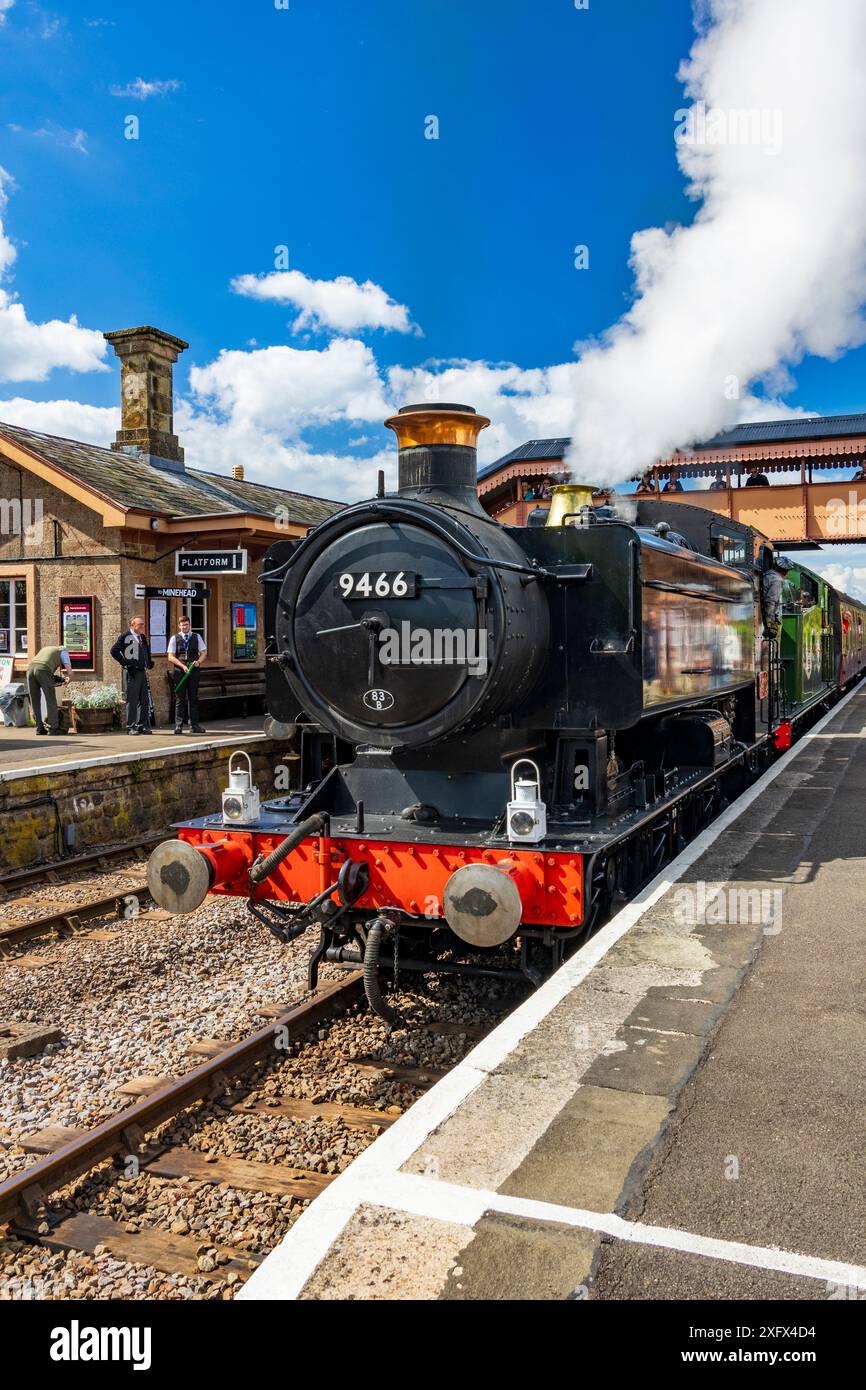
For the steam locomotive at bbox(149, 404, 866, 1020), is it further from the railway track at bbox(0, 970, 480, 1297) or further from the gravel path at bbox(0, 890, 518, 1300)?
the railway track at bbox(0, 970, 480, 1297)

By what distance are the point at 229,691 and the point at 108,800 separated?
5349mm

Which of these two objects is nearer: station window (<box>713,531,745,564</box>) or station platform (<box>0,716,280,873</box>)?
station window (<box>713,531,745,564</box>)

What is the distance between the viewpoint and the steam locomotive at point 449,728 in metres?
4.72

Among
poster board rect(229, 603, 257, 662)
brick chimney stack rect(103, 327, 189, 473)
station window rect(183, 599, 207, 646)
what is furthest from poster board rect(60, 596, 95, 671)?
brick chimney stack rect(103, 327, 189, 473)

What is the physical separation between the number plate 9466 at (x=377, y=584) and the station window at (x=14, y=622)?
10.2m

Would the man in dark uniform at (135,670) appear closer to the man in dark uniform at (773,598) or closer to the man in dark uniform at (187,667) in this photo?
the man in dark uniform at (187,667)

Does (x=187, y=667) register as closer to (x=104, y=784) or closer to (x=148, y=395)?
(x=104, y=784)

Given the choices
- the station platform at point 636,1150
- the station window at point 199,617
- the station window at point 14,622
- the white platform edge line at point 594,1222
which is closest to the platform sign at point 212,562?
the station window at point 199,617

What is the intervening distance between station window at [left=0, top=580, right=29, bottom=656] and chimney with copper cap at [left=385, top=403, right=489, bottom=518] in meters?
9.94

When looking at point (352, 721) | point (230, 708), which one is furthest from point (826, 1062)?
point (230, 708)

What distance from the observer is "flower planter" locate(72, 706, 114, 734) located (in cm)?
1274

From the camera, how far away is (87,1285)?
10.2 ft

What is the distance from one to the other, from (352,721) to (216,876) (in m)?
1.02
